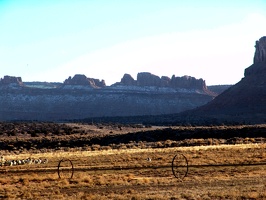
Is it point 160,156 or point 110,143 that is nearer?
point 160,156

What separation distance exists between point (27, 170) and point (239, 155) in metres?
15.1

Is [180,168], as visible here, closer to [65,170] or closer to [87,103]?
[65,170]

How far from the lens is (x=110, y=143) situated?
185 feet

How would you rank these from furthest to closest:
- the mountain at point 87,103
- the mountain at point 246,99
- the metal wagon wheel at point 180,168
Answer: the mountain at point 87,103
the mountain at point 246,99
the metal wagon wheel at point 180,168

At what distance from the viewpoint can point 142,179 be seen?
22.9 meters

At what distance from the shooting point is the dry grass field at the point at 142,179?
18.9 m

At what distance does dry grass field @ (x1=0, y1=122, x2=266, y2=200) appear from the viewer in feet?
62.1

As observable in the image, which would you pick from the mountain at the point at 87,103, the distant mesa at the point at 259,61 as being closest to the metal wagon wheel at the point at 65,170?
the distant mesa at the point at 259,61

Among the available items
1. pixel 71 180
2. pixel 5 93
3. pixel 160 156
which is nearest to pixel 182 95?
pixel 5 93

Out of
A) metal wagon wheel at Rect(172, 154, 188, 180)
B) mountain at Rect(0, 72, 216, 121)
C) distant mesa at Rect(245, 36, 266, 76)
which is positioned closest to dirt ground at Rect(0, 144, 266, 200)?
metal wagon wheel at Rect(172, 154, 188, 180)

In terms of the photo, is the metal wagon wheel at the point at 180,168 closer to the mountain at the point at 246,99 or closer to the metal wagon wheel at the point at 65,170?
the metal wagon wheel at the point at 65,170

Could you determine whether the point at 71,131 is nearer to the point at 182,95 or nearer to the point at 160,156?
the point at 160,156

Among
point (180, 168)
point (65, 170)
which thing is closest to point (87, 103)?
point (65, 170)

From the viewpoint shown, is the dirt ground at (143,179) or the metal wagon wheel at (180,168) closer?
the dirt ground at (143,179)
